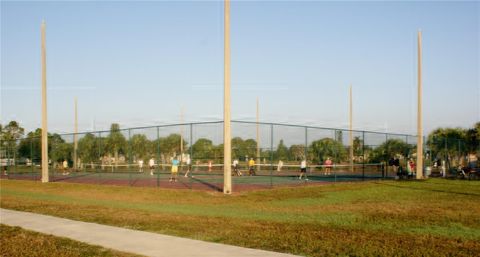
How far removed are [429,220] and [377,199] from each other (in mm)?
6639

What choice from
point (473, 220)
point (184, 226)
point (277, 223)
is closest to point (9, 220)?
point (184, 226)

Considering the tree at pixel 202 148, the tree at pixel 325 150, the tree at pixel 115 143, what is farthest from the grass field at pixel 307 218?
the tree at pixel 325 150

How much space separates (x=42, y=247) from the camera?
993 centimetres

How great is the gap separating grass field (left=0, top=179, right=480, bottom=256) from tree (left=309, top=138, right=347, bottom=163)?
30.8 feet

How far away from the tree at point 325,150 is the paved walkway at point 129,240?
22.5m

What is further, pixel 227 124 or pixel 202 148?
pixel 202 148

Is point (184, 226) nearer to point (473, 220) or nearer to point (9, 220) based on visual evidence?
point (9, 220)

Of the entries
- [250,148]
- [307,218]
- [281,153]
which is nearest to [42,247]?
[307,218]

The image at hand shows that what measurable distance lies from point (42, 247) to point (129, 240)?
1.68 metres

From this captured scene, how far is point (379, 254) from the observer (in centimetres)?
891

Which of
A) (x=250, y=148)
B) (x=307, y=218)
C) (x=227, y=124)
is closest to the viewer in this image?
(x=307, y=218)

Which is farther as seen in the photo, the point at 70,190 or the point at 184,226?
the point at 70,190

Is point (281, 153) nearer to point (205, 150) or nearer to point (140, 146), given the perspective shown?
point (205, 150)

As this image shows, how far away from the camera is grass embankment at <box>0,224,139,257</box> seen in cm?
922
